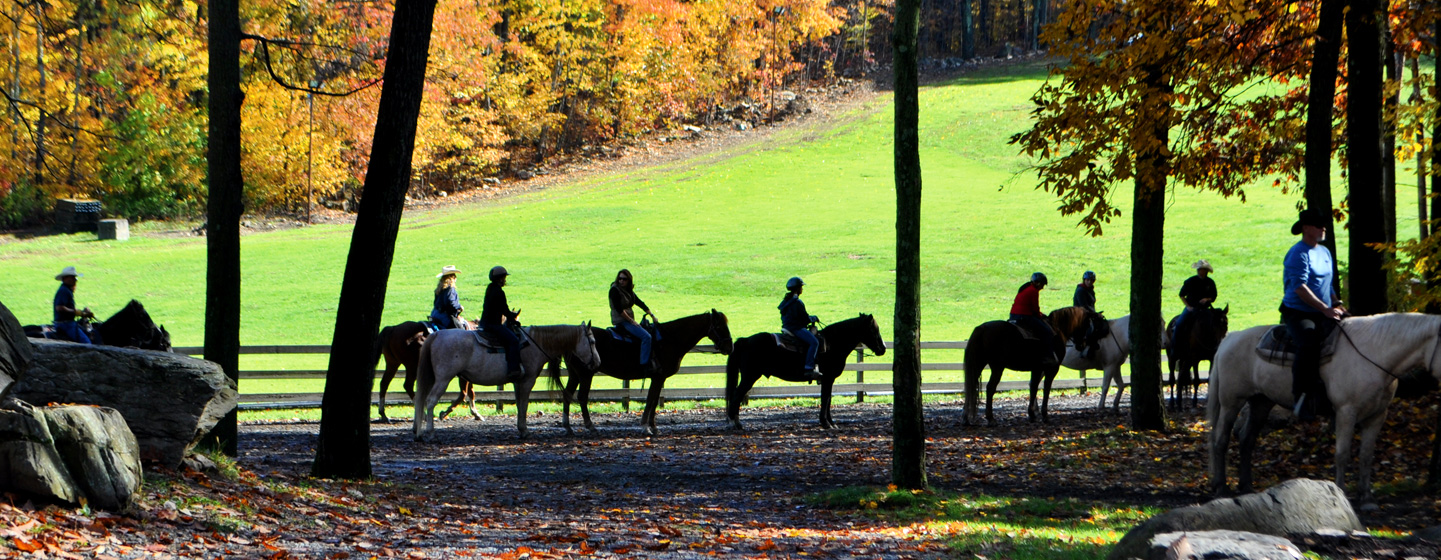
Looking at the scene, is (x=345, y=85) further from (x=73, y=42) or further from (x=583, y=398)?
(x=583, y=398)

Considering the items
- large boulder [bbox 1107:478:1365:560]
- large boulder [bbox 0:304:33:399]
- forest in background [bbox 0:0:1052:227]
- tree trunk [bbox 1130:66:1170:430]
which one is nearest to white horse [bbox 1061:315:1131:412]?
tree trunk [bbox 1130:66:1170:430]

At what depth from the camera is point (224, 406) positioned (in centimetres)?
911

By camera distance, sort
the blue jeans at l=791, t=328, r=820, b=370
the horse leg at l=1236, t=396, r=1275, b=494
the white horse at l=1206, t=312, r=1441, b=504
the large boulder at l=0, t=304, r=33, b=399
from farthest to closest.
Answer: the blue jeans at l=791, t=328, r=820, b=370 → the horse leg at l=1236, t=396, r=1275, b=494 → the white horse at l=1206, t=312, r=1441, b=504 → the large boulder at l=0, t=304, r=33, b=399

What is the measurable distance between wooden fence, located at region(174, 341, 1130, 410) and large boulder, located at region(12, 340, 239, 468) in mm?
9840

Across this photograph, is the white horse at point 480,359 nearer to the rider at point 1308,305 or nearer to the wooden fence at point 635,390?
the wooden fence at point 635,390

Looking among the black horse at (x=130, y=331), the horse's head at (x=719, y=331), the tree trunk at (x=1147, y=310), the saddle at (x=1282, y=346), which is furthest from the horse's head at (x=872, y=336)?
the black horse at (x=130, y=331)

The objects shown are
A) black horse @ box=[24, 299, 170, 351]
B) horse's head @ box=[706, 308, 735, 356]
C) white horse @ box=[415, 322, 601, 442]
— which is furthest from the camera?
horse's head @ box=[706, 308, 735, 356]

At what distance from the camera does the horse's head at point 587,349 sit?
56.6 feet

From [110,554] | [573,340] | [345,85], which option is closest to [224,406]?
[110,554]

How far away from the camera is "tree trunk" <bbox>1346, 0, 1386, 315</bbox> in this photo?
11992 millimetres

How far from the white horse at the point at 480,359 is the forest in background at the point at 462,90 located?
19.2 ft

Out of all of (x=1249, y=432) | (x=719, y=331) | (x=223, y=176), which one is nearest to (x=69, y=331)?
(x=223, y=176)

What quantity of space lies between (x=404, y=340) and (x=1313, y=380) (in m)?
13.7

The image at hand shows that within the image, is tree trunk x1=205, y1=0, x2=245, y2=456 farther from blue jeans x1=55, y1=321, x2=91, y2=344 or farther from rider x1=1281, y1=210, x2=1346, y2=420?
rider x1=1281, y1=210, x2=1346, y2=420
